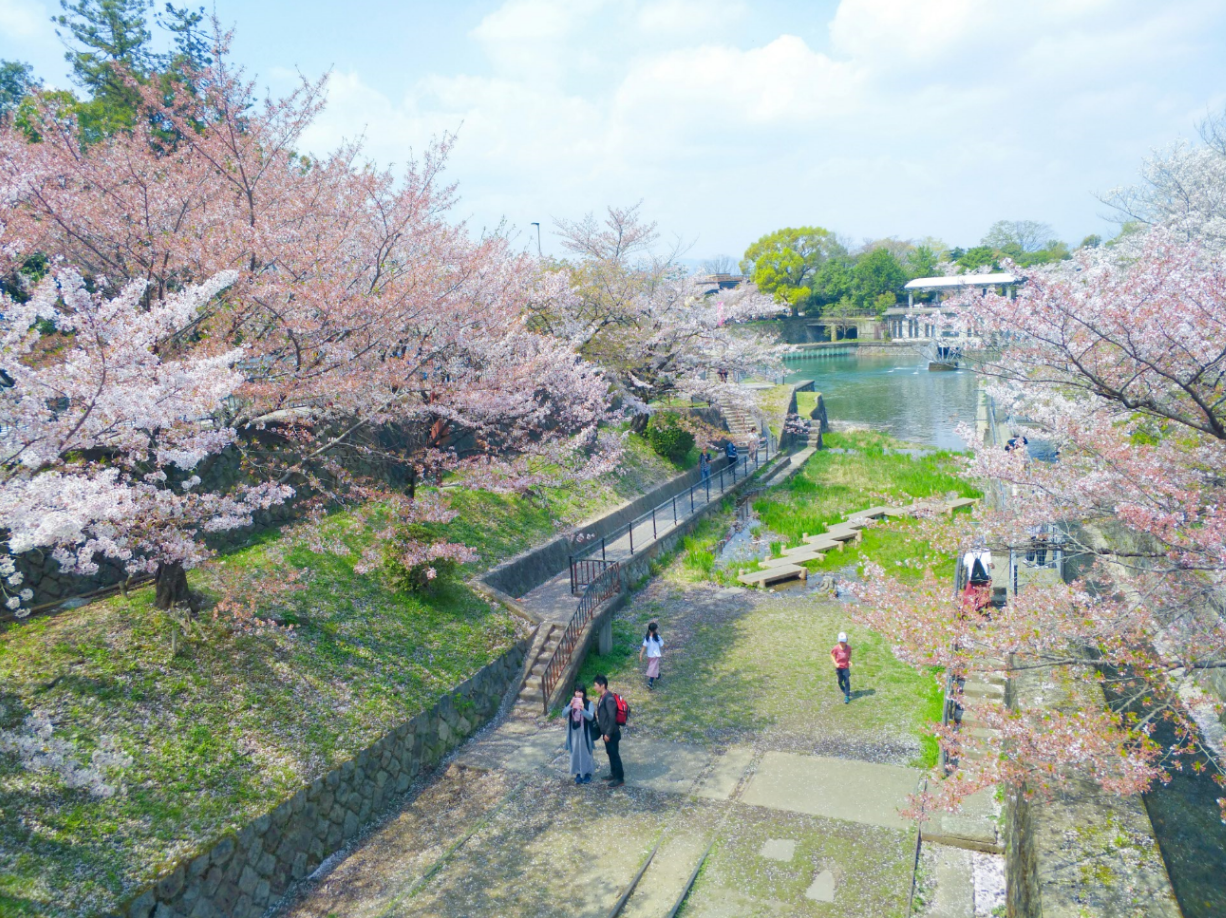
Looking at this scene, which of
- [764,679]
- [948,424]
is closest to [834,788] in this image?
[764,679]

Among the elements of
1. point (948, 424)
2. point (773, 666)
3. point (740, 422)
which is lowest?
point (773, 666)

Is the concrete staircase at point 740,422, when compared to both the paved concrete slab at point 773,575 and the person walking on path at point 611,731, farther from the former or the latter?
the person walking on path at point 611,731

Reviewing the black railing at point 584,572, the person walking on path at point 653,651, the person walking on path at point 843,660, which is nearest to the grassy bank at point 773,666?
the person walking on path at point 653,651

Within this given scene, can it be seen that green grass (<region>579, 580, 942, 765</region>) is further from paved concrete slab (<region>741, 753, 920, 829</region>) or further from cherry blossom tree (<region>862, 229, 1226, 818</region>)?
cherry blossom tree (<region>862, 229, 1226, 818</region>)

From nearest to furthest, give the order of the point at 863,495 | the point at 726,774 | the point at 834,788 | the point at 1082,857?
1. the point at 1082,857
2. the point at 834,788
3. the point at 726,774
4. the point at 863,495

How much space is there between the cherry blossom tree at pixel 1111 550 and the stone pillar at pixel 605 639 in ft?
21.1

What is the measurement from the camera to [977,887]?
25.2ft

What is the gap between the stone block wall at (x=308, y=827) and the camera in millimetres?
7250

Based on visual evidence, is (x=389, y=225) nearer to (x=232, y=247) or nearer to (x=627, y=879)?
(x=232, y=247)

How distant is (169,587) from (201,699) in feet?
6.33

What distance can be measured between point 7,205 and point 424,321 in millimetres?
5996

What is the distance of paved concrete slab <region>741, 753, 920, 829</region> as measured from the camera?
29.3 feet

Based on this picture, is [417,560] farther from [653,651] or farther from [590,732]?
[590,732]

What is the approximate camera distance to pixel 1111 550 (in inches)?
283
